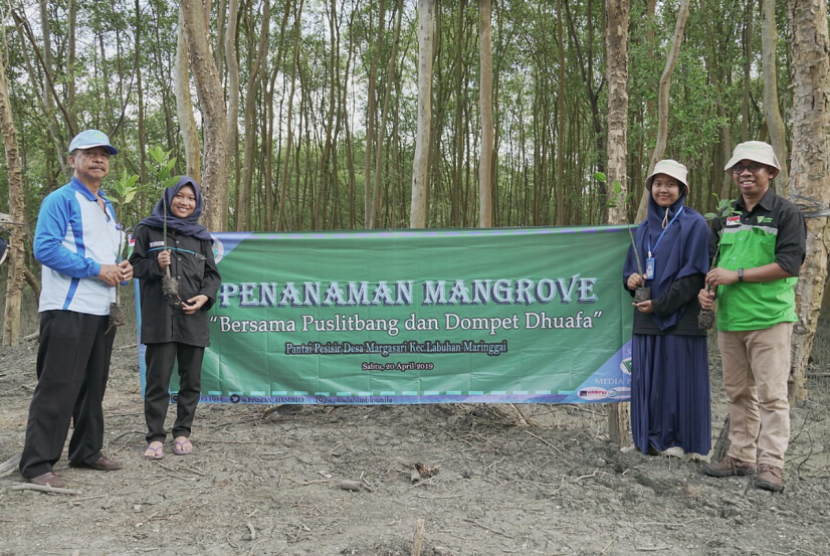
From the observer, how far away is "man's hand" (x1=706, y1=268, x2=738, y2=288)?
137 inches

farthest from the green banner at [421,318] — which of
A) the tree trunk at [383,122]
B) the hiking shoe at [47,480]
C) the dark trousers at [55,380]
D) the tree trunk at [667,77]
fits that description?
the tree trunk at [383,122]

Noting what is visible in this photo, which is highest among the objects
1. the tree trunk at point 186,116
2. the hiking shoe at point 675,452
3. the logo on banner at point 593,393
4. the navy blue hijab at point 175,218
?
the tree trunk at point 186,116

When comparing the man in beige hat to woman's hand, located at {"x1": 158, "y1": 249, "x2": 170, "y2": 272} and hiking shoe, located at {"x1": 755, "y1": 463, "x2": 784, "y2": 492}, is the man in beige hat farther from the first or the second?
woman's hand, located at {"x1": 158, "y1": 249, "x2": 170, "y2": 272}

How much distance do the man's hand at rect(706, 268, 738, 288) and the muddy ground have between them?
1.09 meters

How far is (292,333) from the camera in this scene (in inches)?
181

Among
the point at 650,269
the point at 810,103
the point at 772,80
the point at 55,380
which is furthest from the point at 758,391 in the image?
the point at 772,80

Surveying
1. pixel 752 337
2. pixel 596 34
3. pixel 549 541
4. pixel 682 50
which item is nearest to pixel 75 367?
pixel 549 541

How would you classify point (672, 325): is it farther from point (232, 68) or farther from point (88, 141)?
point (232, 68)

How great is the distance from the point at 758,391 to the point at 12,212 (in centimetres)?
916

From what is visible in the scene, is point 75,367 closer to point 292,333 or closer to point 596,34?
point 292,333

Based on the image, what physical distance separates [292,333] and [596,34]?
16120 mm

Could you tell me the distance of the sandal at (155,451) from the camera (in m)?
3.92

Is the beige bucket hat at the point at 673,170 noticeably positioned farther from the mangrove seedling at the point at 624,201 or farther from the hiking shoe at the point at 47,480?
the hiking shoe at the point at 47,480

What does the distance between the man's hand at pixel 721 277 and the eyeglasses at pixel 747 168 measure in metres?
0.55
